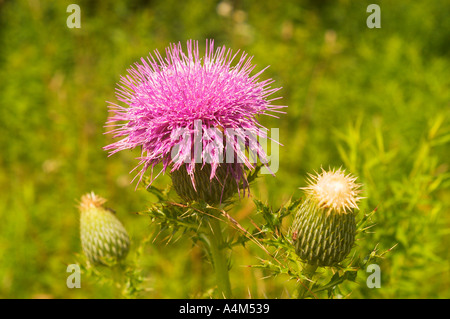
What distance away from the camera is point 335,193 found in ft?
7.23

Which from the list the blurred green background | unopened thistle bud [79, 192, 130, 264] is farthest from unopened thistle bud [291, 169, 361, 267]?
unopened thistle bud [79, 192, 130, 264]

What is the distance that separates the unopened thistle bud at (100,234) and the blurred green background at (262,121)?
0.14 metres

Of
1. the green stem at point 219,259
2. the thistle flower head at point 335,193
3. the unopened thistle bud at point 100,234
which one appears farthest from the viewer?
the unopened thistle bud at point 100,234

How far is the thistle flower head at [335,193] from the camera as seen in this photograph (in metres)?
2.20

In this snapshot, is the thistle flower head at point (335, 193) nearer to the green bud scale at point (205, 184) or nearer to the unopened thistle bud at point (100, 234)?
the green bud scale at point (205, 184)

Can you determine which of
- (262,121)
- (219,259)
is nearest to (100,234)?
(219,259)

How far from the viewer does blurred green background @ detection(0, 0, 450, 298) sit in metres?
3.31

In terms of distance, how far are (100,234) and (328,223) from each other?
1.54 meters

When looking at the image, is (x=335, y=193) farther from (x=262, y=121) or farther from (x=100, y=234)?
(x=262, y=121)

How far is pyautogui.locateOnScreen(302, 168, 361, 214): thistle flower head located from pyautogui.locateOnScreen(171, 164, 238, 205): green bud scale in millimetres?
423

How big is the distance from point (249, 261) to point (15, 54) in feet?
15.2

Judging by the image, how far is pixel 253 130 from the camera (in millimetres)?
2270

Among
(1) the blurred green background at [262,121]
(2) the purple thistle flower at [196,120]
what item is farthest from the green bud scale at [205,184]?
(1) the blurred green background at [262,121]
